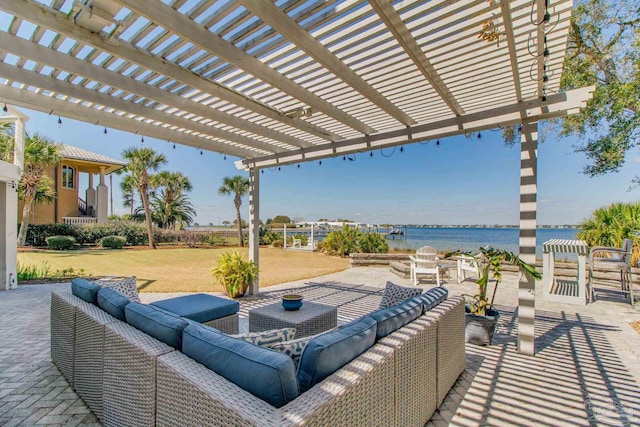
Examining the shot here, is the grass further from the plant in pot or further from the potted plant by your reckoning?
the plant in pot

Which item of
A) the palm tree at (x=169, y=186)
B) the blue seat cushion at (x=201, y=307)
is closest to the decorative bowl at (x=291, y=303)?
the blue seat cushion at (x=201, y=307)

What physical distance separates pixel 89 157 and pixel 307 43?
62.4ft

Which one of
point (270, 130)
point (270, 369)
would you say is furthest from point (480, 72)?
point (270, 369)

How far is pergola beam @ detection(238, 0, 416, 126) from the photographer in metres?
1.94

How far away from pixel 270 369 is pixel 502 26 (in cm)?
280

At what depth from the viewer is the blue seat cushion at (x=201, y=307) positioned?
→ 335 centimetres

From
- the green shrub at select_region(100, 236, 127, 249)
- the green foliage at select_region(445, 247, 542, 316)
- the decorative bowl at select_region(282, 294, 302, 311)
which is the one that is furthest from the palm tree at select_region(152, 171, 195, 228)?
the green foliage at select_region(445, 247, 542, 316)

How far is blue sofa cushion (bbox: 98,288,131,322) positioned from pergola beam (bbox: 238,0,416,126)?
2.26 m

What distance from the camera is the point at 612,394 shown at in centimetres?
260

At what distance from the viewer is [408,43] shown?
2363mm

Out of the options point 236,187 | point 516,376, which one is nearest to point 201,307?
point 516,376

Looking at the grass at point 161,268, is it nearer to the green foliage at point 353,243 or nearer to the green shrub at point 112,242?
the green shrub at point 112,242

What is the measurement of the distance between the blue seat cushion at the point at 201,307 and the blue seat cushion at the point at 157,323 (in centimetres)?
121

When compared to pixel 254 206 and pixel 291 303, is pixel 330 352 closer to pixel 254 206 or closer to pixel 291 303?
pixel 291 303
